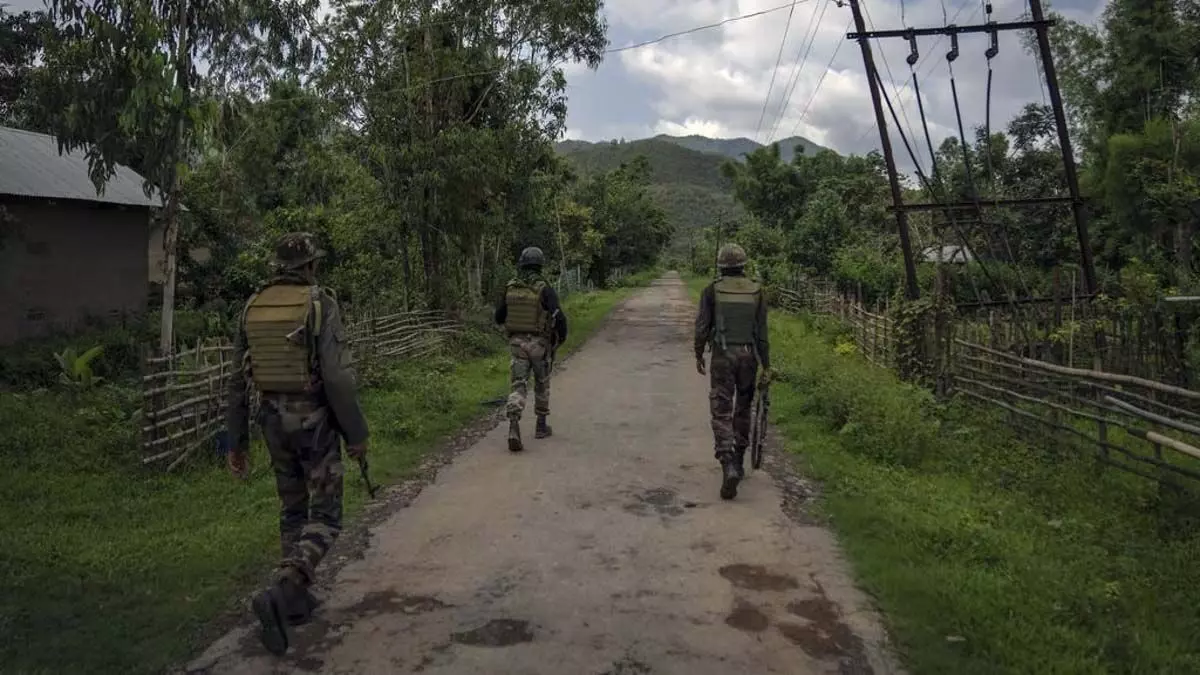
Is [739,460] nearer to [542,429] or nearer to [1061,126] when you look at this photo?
[542,429]

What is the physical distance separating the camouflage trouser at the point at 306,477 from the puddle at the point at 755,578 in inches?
84.1

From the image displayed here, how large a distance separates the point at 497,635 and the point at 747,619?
47.8 inches

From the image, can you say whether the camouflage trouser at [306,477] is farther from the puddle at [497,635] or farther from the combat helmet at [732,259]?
the combat helmet at [732,259]

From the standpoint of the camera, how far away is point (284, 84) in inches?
736

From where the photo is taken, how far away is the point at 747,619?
4.22m

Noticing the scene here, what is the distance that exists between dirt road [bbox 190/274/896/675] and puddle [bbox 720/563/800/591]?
0.5 inches

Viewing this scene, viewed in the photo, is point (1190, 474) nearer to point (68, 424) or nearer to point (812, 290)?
point (68, 424)

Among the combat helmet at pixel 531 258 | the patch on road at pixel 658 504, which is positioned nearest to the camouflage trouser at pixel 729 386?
the patch on road at pixel 658 504

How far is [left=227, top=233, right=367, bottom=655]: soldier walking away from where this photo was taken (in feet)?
13.6

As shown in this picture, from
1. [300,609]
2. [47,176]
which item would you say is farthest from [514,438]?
[47,176]

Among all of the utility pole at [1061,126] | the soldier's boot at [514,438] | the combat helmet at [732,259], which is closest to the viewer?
the combat helmet at [732,259]

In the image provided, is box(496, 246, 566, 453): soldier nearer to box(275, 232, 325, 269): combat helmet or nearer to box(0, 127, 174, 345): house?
box(275, 232, 325, 269): combat helmet

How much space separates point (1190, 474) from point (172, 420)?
772 cm

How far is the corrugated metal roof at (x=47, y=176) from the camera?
45.1ft
